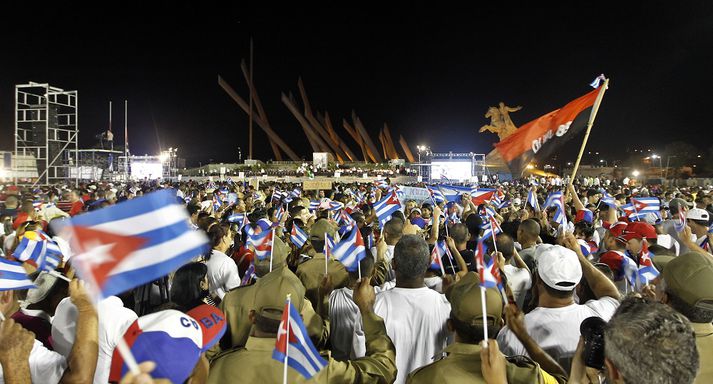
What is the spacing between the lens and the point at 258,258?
482 cm

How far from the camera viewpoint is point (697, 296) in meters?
2.32

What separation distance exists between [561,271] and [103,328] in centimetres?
254

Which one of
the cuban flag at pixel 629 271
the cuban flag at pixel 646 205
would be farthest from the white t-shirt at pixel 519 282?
the cuban flag at pixel 646 205

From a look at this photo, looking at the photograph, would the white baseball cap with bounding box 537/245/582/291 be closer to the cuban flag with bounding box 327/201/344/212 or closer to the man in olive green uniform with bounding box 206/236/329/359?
the man in olive green uniform with bounding box 206/236/329/359

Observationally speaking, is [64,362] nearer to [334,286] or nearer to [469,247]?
[334,286]

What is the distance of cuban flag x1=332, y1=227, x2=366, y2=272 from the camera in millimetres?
3820

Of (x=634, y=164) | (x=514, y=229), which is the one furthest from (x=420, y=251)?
(x=634, y=164)

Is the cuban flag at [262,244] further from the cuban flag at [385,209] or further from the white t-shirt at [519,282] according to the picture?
the cuban flag at [385,209]

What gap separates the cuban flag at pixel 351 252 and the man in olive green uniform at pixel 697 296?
2.16 metres

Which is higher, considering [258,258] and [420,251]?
[420,251]

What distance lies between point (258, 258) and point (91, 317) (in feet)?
8.85

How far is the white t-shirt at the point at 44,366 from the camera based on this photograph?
2152 millimetres

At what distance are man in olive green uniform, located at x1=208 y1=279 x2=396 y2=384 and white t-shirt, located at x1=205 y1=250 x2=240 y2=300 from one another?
211cm

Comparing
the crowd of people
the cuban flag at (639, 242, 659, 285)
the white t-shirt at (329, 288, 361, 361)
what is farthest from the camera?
the cuban flag at (639, 242, 659, 285)
